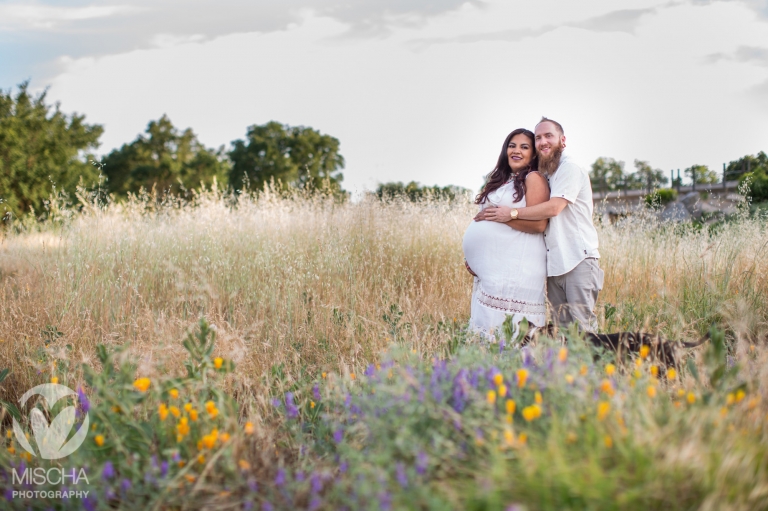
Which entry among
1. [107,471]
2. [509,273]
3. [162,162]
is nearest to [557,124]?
[509,273]

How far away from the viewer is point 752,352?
112 inches

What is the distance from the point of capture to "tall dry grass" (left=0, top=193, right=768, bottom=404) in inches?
143

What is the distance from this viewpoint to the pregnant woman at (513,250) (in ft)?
11.8

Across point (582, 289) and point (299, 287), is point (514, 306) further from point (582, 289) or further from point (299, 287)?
point (299, 287)

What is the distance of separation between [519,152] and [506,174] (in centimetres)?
23

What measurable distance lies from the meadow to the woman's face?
119 centimetres

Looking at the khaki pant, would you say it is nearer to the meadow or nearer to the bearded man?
the bearded man

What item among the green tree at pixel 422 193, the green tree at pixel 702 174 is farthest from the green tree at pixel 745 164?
the green tree at pixel 422 193

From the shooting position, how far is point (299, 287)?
473cm

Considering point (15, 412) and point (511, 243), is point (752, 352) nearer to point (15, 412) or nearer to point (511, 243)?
point (511, 243)

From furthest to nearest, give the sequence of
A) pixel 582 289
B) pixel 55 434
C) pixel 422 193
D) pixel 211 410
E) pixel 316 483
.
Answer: pixel 422 193 → pixel 582 289 → pixel 55 434 → pixel 211 410 → pixel 316 483

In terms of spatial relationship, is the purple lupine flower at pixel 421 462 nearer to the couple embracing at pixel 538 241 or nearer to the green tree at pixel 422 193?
the couple embracing at pixel 538 241

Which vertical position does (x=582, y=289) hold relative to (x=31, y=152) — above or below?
below

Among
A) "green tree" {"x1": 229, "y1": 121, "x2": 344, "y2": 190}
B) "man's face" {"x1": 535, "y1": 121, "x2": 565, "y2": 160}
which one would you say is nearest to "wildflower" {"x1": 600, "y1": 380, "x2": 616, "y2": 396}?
"man's face" {"x1": 535, "y1": 121, "x2": 565, "y2": 160}
